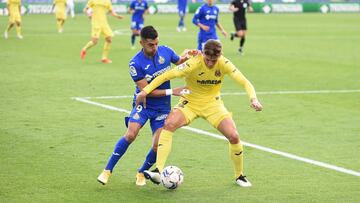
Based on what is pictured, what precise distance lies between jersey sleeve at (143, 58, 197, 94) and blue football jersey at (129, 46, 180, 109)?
36 cm

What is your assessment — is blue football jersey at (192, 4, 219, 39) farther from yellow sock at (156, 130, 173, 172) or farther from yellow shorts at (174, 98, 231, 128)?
yellow sock at (156, 130, 173, 172)

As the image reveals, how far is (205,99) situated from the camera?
11.2 metres

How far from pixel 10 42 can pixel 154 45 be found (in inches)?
985

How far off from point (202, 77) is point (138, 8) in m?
23.1

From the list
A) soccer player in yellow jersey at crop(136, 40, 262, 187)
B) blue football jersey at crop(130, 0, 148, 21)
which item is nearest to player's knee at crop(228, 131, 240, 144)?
soccer player in yellow jersey at crop(136, 40, 262, 187)

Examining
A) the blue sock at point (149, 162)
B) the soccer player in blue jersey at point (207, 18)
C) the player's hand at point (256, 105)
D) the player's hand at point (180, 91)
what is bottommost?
the soccer player in blue jersey at point (207, 18)

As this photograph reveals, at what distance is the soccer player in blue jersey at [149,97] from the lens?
10.9m

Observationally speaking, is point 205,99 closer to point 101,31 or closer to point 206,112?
point 206,112

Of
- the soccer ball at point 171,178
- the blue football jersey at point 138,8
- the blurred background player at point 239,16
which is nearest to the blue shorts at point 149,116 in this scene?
the soccer ball at point 171,178

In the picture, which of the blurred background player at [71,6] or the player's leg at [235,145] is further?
the blurred background player at [71,6]

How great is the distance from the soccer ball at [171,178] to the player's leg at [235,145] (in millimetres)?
838

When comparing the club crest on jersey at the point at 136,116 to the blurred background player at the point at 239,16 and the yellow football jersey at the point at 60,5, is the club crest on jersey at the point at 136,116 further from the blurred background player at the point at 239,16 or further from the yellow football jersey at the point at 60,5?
the yellow football jersey at the point at 60,5

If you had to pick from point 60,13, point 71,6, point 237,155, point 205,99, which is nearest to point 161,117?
point 205,99

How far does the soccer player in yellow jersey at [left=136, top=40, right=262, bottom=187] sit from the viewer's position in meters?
10.8
